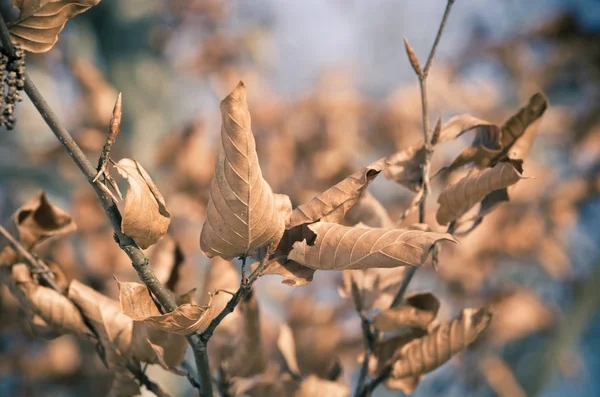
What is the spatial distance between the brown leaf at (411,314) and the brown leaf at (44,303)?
31cm

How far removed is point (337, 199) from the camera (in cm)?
42

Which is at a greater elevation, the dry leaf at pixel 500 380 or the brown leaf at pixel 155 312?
the brown leaf at pixel 155 312

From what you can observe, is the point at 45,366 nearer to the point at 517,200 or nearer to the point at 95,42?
the point at 95,42

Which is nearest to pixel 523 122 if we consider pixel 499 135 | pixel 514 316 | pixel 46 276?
pixel 499 135

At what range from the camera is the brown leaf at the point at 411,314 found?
537 mm

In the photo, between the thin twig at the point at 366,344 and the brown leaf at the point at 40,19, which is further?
the thin twig at the point at 366,344

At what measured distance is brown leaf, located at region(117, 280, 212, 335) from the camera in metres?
0.39

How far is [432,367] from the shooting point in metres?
0.55

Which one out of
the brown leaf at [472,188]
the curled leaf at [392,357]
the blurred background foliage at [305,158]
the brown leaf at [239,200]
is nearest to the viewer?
the brown leaf at [239,200]

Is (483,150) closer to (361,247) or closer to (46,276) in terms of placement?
(361,247)

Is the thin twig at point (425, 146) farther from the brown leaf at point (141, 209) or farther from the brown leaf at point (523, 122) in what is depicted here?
the brown leaf at point (141, 209)

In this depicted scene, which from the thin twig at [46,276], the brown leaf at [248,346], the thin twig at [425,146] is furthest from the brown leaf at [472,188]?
the thin twig at [46,276]

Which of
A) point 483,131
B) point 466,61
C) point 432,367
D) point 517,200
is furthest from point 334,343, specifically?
point 466,61

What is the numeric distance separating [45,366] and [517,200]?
1.72m
